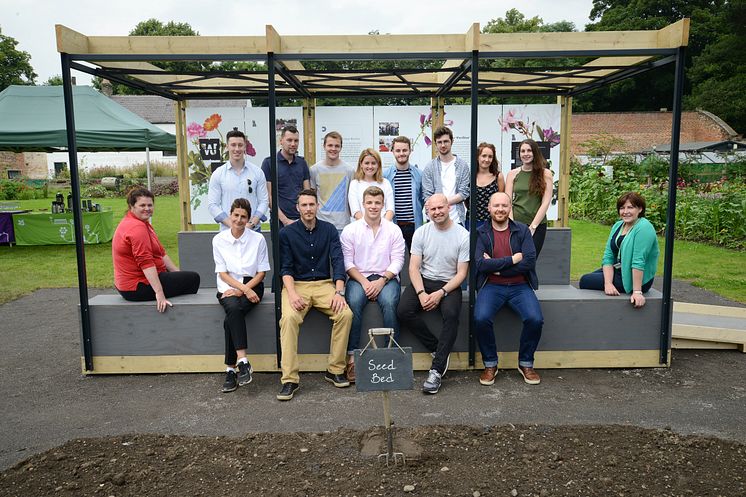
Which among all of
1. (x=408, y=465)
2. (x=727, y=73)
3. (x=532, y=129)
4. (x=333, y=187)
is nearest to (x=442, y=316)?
(x=408, y=465)

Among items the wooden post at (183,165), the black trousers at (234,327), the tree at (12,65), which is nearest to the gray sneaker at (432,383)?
the black trousers at (234,327)

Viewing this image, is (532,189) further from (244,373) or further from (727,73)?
(727,73)

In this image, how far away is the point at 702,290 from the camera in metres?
8.11

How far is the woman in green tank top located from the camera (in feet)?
19.0

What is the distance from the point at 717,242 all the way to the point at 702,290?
4.47 meters

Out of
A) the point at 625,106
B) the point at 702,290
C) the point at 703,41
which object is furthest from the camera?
the point at 625,106

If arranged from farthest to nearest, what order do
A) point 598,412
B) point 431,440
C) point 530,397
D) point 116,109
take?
point 116,109 < point 530,397 < point 598,412 < point 431,440

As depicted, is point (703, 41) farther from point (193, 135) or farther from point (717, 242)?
point (193, 135)

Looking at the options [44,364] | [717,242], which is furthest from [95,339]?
[717,242]

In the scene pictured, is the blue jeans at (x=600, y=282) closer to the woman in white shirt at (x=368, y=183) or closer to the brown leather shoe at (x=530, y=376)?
the brown leather shoe at (x=530, y=376)

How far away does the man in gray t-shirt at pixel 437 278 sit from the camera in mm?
4770

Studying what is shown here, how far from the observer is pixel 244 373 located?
4.71 metres

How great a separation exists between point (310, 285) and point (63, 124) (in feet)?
29.4

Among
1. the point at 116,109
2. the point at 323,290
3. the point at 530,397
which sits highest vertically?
the point at 116,109
